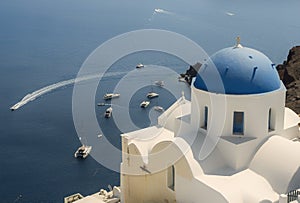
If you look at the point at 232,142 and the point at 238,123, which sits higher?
the point at 238,123

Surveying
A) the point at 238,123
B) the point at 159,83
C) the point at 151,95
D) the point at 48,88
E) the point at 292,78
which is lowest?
the point at 151,95

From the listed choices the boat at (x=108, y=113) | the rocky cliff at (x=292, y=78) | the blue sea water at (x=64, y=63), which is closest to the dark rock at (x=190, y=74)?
the blue sea water at (x=64, y=63)

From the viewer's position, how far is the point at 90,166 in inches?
1163

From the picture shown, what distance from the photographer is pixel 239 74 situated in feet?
39.0

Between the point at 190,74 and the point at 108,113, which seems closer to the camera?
the point at 108,113

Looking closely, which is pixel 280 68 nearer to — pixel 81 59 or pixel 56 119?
pixel 56 119

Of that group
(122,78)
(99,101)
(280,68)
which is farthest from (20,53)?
(280,68)

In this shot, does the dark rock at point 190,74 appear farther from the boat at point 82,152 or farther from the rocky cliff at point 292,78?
the boat at point 82,152

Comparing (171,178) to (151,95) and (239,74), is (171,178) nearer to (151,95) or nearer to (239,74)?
Result: (239,74)

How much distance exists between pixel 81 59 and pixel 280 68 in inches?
1152

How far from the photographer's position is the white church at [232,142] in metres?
10.8

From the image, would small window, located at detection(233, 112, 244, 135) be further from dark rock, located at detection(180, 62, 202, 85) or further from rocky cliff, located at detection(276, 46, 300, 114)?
dark rock, located at detection(180, 62, 202, 85)

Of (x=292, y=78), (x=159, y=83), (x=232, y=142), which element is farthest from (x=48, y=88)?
(x=232, y=142)

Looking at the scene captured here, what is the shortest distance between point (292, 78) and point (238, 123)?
2841 cm
